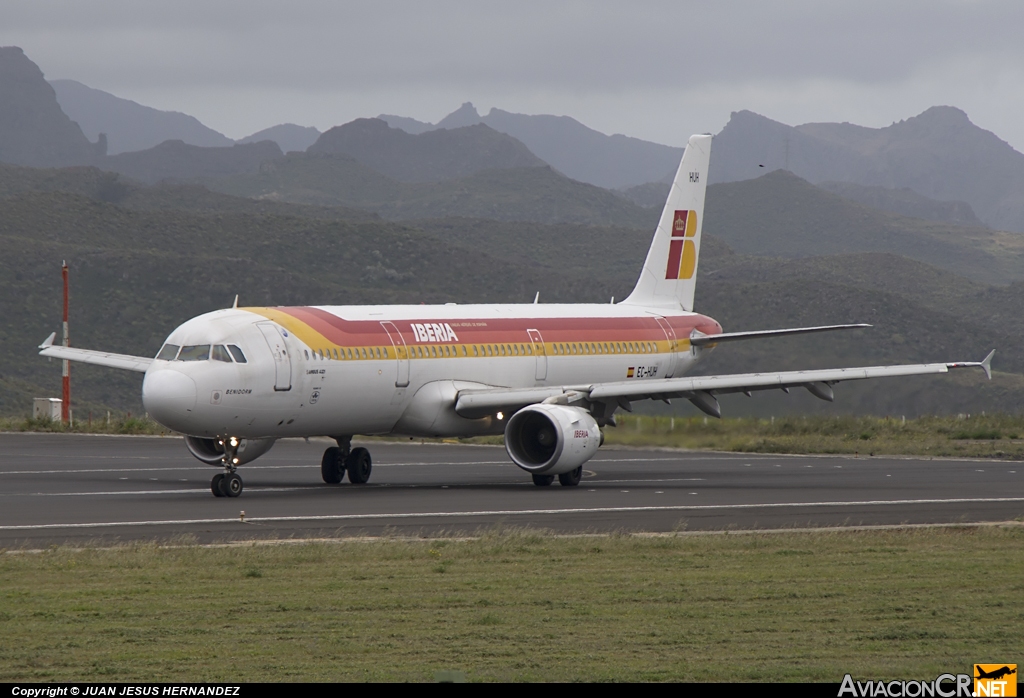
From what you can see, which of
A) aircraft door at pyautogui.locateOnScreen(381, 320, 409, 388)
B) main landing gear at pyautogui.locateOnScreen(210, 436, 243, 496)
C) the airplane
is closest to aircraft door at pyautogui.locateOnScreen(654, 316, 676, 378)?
the airplane

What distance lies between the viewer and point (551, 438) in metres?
32.9

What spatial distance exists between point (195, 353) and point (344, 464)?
585cm

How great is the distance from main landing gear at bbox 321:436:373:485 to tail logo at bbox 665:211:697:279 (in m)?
13.2

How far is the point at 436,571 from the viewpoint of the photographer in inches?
715

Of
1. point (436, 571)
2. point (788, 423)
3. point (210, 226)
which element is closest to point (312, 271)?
point (210, 226)

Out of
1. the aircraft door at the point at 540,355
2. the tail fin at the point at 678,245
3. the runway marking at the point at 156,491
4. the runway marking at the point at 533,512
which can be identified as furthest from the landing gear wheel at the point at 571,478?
the tail fin at the point at 678,245

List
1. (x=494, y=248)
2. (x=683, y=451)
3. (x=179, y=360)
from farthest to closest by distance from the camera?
1. (x=494, y=248)
2. (x=683, y=451)
3. (x=179, y=360)

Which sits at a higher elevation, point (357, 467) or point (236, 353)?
point (236, 353)

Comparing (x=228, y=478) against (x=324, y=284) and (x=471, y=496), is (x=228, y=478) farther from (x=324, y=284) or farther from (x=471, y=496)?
(x=324, y=284)

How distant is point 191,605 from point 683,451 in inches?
1264

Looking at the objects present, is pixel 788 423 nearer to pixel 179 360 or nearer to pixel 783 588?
pixel 179 360

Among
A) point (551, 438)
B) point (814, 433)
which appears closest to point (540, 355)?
point (551, 438)

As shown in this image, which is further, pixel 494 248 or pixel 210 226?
pixel 494 248

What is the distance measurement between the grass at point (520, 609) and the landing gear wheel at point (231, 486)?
347 inches
